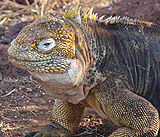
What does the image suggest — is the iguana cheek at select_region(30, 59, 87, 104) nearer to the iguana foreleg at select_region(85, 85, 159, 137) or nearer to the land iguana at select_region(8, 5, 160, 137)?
the land iguana at select_region(8, 5, 160, 137)

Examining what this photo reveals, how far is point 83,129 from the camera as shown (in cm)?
446

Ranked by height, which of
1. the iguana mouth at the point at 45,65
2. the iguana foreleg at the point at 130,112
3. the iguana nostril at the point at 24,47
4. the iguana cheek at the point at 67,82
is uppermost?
the iguana nostril at the point at 24,47

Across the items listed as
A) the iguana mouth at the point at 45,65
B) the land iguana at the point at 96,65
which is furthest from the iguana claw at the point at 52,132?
the iguana mouth at the point at 45,65

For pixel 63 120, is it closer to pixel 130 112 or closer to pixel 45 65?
pixel 130 112

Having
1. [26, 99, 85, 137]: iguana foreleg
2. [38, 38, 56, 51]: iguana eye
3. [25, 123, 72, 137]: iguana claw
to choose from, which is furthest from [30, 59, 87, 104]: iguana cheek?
[25, 123, 72, 137]: iguana claw

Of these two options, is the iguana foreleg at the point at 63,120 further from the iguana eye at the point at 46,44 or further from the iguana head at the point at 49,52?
the iguana eye at the point at 46,44

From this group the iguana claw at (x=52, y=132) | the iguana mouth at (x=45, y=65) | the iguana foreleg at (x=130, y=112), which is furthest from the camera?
the iguana claw at (x=52, y=132)

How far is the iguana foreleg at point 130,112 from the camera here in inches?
124

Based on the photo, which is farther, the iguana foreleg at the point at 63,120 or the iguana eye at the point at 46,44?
the iguana foreleg at the point at 63,120

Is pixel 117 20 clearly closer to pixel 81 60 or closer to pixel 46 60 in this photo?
pixel 81 60

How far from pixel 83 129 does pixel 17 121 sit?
1.23 m

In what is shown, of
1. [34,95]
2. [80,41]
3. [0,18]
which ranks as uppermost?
[80,41]

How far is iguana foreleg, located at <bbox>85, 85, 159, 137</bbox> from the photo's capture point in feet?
10.3

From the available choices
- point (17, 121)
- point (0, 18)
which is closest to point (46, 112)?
point (17, 121)
